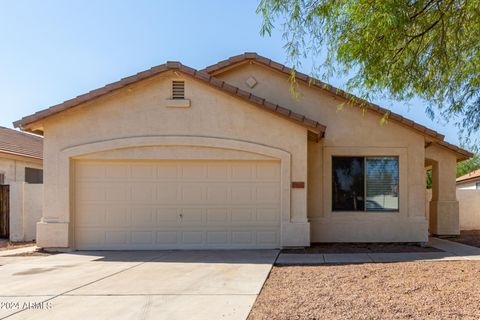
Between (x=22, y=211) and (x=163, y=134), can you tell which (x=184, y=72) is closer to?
(x=163, y=134)

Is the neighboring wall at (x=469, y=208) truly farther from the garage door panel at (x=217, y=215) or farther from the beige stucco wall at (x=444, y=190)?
the garage door panel at (x=217, y=215)

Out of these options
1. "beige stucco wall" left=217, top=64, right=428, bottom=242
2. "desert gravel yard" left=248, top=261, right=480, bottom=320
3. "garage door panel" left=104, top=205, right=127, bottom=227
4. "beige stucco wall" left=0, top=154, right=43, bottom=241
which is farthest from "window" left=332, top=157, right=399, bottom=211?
"beige stucco wall" left=0, top=154, right=43, bottom=241

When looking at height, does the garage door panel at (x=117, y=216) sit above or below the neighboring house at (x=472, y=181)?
below

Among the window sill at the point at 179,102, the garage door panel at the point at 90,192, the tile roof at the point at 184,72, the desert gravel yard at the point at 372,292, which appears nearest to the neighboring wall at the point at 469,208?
the desert gravel yard at the point at 372,292

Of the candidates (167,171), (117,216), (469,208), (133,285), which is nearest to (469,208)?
(469,208)

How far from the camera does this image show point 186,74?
1137 cm

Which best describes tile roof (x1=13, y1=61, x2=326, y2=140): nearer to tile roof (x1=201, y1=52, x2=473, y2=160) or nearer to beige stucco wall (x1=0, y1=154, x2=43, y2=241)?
tile roof (x1=201, y1=52, x2=473, y2=160)

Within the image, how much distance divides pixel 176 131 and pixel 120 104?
177 cm

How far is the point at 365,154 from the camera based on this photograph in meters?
12.6

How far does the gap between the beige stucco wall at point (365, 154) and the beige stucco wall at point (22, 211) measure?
9.45 meters

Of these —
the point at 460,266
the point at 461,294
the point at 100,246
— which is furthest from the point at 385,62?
the point at 100,246

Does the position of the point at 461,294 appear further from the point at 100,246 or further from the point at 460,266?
the point at 100,246

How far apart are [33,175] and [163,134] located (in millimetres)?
12040

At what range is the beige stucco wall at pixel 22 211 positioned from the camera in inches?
550
